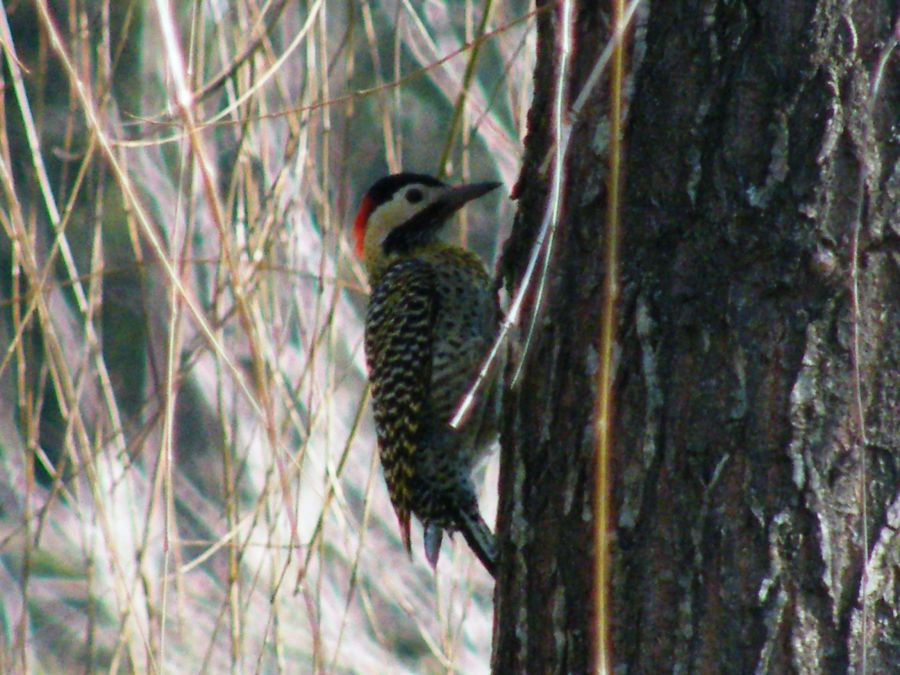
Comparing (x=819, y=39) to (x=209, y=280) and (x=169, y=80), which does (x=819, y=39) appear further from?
(x=209, y=280)

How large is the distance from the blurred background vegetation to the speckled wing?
12cm

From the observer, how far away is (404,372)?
354 centimetres

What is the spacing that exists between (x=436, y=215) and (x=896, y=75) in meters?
2.20

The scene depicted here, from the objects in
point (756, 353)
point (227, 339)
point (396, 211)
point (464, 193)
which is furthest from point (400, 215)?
point (756, 353)

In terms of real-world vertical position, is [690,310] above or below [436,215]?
below

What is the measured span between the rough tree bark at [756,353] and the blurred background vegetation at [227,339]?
366 mm

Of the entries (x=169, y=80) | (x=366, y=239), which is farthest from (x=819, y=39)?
(x=366, y=239)

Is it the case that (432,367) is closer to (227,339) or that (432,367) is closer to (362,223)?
(362,223)

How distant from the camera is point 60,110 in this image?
652cm

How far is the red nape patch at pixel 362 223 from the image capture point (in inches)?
157

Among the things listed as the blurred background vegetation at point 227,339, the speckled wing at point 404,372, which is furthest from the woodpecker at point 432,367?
the blurred background vegetation at point 227,339

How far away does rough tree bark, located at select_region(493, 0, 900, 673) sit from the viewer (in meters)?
1.64

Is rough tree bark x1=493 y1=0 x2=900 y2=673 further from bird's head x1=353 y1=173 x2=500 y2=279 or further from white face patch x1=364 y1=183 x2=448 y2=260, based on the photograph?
white face patch x1=364 y1=183 x2=448 y2=260

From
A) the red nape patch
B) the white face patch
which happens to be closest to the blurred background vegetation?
the red nape patch
